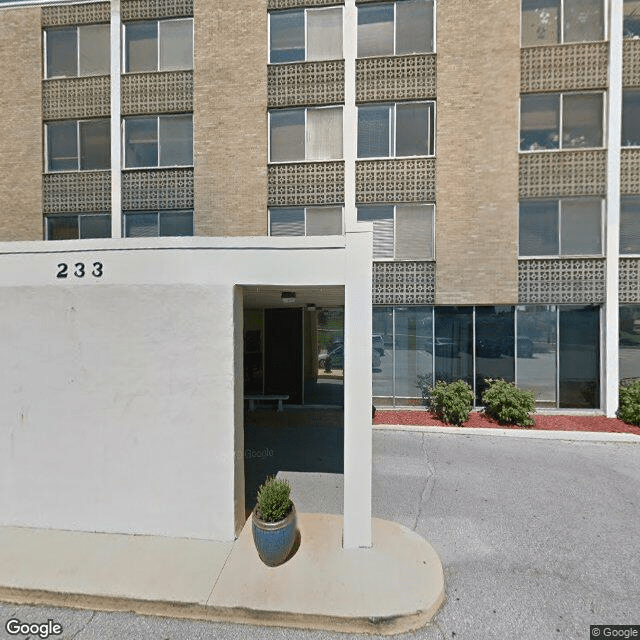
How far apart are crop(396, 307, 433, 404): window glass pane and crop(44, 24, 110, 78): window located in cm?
1344

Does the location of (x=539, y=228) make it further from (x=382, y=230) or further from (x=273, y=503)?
(x=273, y=503)

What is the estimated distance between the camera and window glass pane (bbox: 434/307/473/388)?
1180 cm

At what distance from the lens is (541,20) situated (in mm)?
11484

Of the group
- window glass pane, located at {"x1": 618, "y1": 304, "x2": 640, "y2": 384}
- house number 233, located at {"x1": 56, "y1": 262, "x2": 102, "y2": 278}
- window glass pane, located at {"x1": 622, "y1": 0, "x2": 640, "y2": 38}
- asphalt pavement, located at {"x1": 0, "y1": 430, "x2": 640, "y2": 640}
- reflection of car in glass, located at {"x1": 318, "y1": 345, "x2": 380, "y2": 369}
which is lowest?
asphalt pavement, located at {"x1": 0, "y1": 430, "x2": 640, "y2": 640}

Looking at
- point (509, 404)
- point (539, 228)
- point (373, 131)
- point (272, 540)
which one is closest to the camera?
point (272, 540)

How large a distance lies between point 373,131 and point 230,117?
4713 millimetres

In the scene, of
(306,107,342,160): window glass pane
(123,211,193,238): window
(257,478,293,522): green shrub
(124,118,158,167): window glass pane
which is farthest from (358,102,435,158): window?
(257,478,293,522): green shrub

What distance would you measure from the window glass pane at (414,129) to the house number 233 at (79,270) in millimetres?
10076

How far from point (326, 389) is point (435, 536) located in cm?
797

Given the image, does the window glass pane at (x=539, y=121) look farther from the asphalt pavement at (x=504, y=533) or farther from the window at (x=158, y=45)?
the window at (x=158, y=45)

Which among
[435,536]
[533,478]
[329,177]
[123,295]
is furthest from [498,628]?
[329,177]

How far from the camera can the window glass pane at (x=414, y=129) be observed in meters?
11.9

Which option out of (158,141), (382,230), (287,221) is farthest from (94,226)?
(382,230)

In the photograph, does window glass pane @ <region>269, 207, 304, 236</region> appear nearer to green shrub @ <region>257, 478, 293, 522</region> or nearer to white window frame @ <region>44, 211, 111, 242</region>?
white window frame @ <region>44, 211, 111, 242</region>
